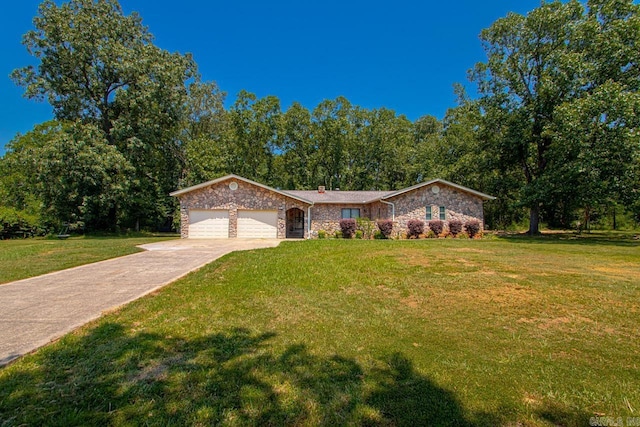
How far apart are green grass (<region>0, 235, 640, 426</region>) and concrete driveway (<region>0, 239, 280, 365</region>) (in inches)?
14.1

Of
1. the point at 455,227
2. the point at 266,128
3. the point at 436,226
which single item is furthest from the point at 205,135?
the point at 455,227

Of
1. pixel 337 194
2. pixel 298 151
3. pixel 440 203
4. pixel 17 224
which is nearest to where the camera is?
pixel 440 203

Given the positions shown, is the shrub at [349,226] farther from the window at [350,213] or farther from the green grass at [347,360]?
the green grass at [347,360]

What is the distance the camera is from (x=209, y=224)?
1858cm

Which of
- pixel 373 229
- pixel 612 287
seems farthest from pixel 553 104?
pixel 612 287

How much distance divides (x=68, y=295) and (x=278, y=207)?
13.8m

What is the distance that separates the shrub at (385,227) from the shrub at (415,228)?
1214mm

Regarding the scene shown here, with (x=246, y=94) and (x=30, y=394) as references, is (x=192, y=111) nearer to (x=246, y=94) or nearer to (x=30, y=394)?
(x=246, y=94)

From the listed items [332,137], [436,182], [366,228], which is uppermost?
[332,137]

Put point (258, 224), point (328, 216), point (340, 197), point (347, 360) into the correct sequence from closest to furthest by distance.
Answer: point (347, 360)
point (258, 224)
point (328, 216)
point (340, 197)

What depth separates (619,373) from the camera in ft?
9.43

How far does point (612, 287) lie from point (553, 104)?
18.2 m

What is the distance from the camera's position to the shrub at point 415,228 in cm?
1865

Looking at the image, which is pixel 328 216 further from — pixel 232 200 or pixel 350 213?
pixel 232 200
